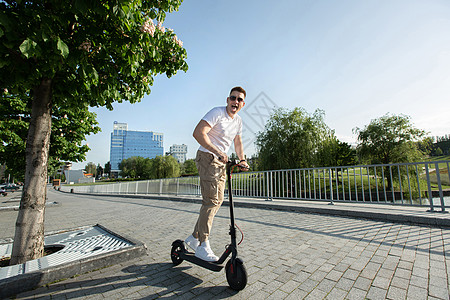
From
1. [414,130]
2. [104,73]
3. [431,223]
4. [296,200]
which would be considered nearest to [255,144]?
[296,200]

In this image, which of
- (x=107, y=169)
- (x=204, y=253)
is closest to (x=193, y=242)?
(x=204, y=253)

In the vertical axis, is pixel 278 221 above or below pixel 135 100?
below

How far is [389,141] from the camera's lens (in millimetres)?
18562

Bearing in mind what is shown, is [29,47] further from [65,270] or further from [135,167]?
[135,167]

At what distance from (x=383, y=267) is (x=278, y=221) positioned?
9.24 ft

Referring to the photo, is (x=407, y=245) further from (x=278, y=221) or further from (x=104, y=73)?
(x=104, y=73)

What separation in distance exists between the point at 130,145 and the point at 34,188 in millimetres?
188330

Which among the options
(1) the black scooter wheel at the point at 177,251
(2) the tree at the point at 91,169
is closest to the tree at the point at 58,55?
(1) the black scooter wheel at the point at 177,251

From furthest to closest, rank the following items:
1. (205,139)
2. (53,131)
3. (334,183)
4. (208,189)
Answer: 1. (53,131)
2. (334,183)
3. (208,189)
4. (205,139)

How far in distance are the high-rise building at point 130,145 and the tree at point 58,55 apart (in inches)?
7111

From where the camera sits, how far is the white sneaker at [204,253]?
2.22m

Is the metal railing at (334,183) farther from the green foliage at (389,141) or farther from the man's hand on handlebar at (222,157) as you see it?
the green foliage at (389,141)

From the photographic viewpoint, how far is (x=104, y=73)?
9.95 ft

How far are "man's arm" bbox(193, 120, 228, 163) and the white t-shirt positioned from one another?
0.06m
